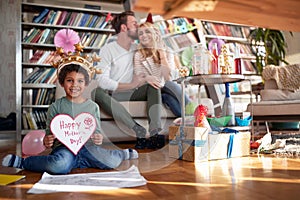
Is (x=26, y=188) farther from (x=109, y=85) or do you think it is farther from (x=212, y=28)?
(x=212, y=28)

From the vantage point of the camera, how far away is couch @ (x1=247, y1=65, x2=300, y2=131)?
2.13 meters

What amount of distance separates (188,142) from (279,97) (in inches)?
48.2

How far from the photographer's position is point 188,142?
1.40 m

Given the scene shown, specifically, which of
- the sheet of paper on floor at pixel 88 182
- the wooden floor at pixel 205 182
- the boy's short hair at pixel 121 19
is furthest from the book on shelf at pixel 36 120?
the sheet of paper on floor at pixel 88 182

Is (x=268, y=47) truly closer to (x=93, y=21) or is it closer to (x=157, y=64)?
(x=93, y=21)

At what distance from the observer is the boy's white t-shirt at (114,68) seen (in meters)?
2.07

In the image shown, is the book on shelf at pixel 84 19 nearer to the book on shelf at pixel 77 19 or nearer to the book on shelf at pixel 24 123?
the book on shelf at pixel 77 19

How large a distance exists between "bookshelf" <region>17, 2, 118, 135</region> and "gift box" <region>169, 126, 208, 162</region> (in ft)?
6.71

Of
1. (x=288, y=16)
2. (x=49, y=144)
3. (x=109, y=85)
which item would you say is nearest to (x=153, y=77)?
(x=109, y=85)

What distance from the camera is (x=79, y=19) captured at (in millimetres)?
3408

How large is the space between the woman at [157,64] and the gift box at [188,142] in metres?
0.39

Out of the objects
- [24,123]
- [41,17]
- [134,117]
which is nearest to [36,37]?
[41,17]

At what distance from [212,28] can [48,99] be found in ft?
6.85

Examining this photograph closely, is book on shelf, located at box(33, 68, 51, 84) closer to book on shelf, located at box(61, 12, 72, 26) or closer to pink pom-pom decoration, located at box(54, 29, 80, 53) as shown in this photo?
book on shelf, located at box(61, 12, 72, 26)
